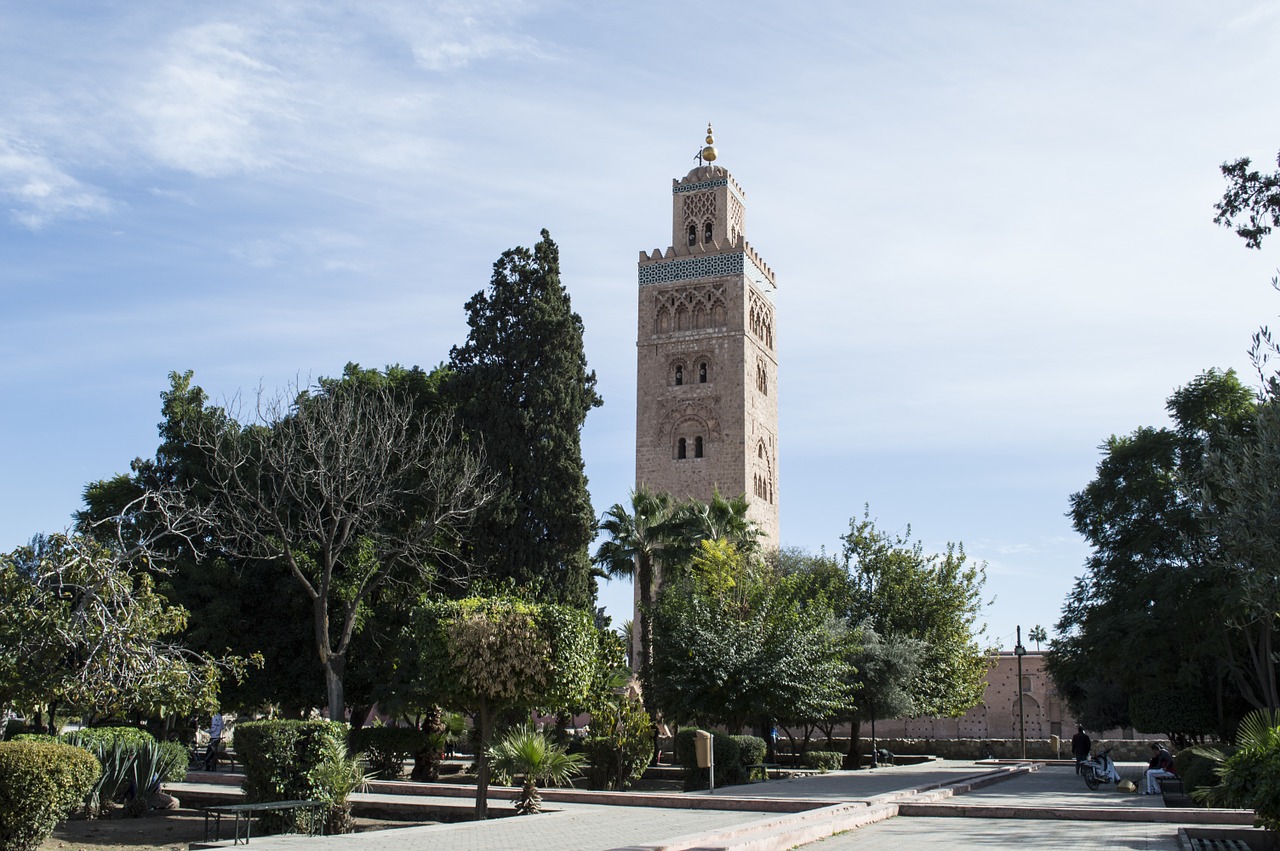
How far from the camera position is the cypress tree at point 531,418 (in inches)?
939

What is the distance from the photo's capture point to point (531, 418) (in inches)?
968

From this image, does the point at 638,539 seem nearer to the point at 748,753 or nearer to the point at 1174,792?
the point at 748,753

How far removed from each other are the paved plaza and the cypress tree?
7.76 m

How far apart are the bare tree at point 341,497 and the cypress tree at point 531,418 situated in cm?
72

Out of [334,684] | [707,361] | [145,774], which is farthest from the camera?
[707,361]

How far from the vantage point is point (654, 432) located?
47.2 m

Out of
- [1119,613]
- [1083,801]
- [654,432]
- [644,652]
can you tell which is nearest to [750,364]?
[654,432]

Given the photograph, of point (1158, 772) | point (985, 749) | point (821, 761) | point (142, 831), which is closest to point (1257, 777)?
point (1158, 772)

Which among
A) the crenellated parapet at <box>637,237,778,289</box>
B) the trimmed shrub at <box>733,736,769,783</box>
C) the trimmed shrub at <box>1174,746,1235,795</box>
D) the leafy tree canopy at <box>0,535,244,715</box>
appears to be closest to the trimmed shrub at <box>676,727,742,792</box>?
the trimmed shrub at <box>733,736,769,783</box>

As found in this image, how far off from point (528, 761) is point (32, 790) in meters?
5.61

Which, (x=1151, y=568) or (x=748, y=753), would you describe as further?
(x=1151, y=568)

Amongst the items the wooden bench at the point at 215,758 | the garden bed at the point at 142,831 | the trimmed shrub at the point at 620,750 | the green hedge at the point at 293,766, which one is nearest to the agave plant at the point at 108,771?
the garden bed at the point at 142,831

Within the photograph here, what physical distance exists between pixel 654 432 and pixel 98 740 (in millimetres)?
34371

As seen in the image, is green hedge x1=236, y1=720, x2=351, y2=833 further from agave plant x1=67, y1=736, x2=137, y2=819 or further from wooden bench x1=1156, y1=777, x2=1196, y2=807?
wooden bench x1=1156, y1=777, x2=1196, y2=807
